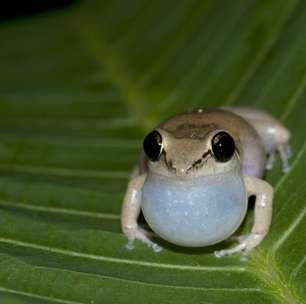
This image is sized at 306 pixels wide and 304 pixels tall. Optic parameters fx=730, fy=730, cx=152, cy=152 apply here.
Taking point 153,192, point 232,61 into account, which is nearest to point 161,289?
point 153,192

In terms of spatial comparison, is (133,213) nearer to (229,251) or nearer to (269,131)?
(229,251)

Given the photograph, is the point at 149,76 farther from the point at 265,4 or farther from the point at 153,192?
the point at 153,192

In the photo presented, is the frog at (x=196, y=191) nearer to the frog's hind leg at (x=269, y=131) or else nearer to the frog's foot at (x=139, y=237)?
the frog's foot at (x=139, y=237)

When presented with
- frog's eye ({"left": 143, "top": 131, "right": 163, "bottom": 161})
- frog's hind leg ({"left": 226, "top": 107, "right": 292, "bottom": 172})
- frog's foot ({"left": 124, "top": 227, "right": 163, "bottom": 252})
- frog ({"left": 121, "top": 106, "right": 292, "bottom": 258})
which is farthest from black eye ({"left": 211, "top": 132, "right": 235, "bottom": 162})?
frog's hind leg ({"left": 226, "top": 107, "right": 292, "bottom": 172})

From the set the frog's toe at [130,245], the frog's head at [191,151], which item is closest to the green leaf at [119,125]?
the frog's toe at [130,245]

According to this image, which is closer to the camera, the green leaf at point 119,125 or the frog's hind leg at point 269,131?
the green leaf at point 119,125

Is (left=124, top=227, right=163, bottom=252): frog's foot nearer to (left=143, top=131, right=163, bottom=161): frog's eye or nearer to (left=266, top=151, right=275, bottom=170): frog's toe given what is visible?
(left=143, top=131, right=163, bottom=161): frog's eye
